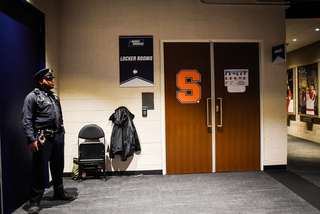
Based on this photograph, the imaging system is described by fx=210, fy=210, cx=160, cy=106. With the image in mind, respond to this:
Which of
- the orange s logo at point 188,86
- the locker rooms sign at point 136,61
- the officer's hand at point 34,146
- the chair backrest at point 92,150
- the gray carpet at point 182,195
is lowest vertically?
the gray carpet at point 182,195

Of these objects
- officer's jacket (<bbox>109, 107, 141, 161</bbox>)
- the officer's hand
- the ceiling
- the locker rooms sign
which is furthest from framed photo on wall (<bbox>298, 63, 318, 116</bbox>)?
the officer's hand

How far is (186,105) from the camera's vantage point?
3.63 meters

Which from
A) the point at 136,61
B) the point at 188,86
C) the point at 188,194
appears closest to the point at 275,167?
the point at 188,194

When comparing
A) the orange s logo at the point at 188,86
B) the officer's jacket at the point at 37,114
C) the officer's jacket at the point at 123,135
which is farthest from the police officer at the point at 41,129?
the orange s logo at the point at 188,86

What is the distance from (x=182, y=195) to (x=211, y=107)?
5.17ft

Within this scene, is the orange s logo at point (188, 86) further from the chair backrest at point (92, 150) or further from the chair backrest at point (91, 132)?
the chair backrest at point (92, 150)

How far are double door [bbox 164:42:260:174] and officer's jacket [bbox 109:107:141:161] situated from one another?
0.60 metres

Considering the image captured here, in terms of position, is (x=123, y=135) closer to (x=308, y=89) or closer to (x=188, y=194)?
(x=188, y=194)

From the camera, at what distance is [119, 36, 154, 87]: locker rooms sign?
141 inches

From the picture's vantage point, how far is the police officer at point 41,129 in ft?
7.63

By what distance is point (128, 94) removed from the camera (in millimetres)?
3596

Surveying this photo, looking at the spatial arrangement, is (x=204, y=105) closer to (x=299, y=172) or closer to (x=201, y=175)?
(x=201, y=175)

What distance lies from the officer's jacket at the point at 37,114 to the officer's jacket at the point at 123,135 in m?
1.05

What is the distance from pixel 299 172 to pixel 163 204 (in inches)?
103
